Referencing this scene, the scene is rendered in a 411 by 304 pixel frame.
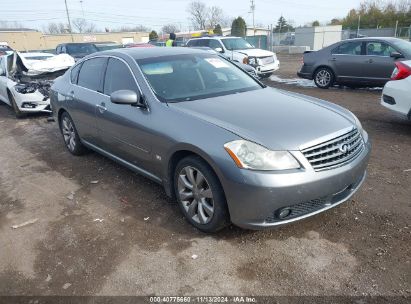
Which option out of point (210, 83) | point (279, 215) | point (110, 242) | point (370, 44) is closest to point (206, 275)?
point (279, 215)

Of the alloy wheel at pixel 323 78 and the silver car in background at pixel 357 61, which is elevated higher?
the silver car in background at pixel 357 61

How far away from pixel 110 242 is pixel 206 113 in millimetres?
1508

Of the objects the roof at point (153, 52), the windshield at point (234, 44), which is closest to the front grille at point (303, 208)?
the roof at point (153, 52)

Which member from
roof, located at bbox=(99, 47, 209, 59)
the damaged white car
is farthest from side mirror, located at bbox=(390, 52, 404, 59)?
the damaged white car

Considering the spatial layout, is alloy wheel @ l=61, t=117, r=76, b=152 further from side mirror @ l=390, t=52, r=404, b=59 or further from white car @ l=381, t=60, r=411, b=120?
side mirror @ l=390, t=52, r=404, b=59

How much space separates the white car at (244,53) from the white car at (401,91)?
7177mm

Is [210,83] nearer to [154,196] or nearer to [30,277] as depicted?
[154,196]

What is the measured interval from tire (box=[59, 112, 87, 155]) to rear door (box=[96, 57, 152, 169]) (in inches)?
40.1

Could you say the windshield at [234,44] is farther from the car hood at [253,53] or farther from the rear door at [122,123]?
the rear door at [122,123]

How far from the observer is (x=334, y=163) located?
295 centimetres

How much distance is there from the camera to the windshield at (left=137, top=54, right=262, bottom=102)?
3.76 m

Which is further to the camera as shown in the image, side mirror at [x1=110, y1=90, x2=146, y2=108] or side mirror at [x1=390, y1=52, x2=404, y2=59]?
side mirror at [x1=390, y1=52, x2=404, y2=59]

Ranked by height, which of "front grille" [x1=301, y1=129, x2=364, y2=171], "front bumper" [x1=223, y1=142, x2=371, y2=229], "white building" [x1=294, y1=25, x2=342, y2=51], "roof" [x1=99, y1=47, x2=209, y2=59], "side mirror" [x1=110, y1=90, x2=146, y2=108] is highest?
"roof" [x1=99, y1=47, x2=209, y2=59]

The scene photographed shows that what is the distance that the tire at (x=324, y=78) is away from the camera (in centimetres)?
1072
